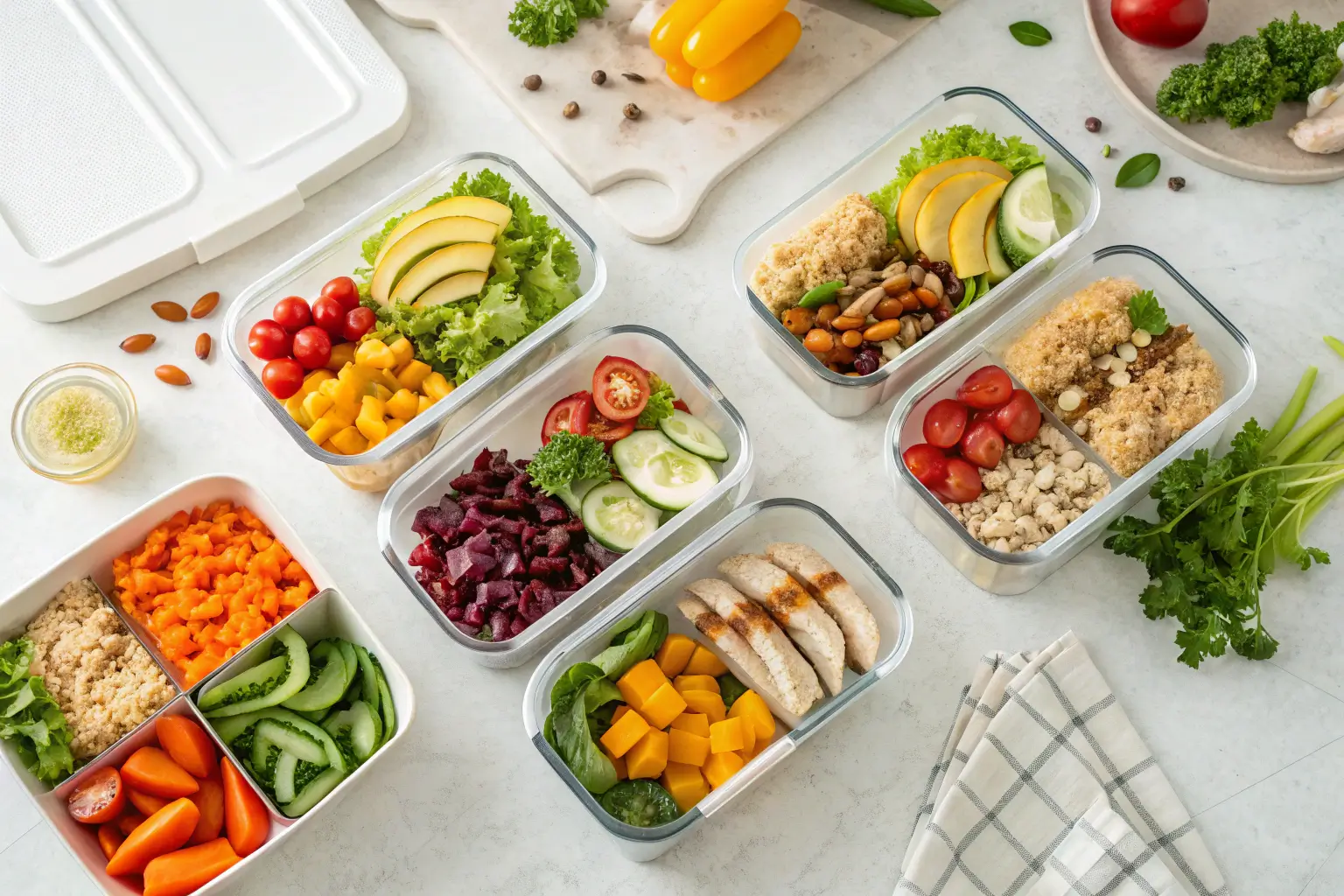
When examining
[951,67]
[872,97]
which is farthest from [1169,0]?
[872,97]

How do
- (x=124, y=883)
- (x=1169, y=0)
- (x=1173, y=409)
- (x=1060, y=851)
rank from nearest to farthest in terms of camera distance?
(x=124, y=883), (x=1060, y=851), (x=1173, y=409), (x=1169, y=0)

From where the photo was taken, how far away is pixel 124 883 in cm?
271

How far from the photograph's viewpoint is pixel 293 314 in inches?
127

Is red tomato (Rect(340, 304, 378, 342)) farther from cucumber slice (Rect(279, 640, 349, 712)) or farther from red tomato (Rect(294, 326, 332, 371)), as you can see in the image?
cucumber slice (Rect(279, 640, 349, 712))

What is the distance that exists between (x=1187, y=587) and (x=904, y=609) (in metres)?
0.69

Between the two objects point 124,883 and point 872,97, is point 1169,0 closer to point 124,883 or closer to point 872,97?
point 872,97

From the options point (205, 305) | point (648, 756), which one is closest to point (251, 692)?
point (648, 756)

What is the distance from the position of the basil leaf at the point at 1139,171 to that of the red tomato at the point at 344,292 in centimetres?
222

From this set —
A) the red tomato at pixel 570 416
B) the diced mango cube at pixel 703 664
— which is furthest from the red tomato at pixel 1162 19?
the diced mango cube at pixel 703 664

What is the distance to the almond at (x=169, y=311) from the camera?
3.40 m

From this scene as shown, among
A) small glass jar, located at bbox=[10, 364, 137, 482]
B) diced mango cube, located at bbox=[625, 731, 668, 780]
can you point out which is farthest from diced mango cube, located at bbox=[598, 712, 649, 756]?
small glass jar, located at bbox=[10, 364, 137, 482]

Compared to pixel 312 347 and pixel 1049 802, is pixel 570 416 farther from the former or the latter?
pixel 1049 802

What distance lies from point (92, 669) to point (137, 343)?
980mm

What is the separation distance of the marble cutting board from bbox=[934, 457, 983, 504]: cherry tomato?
1.06 m
